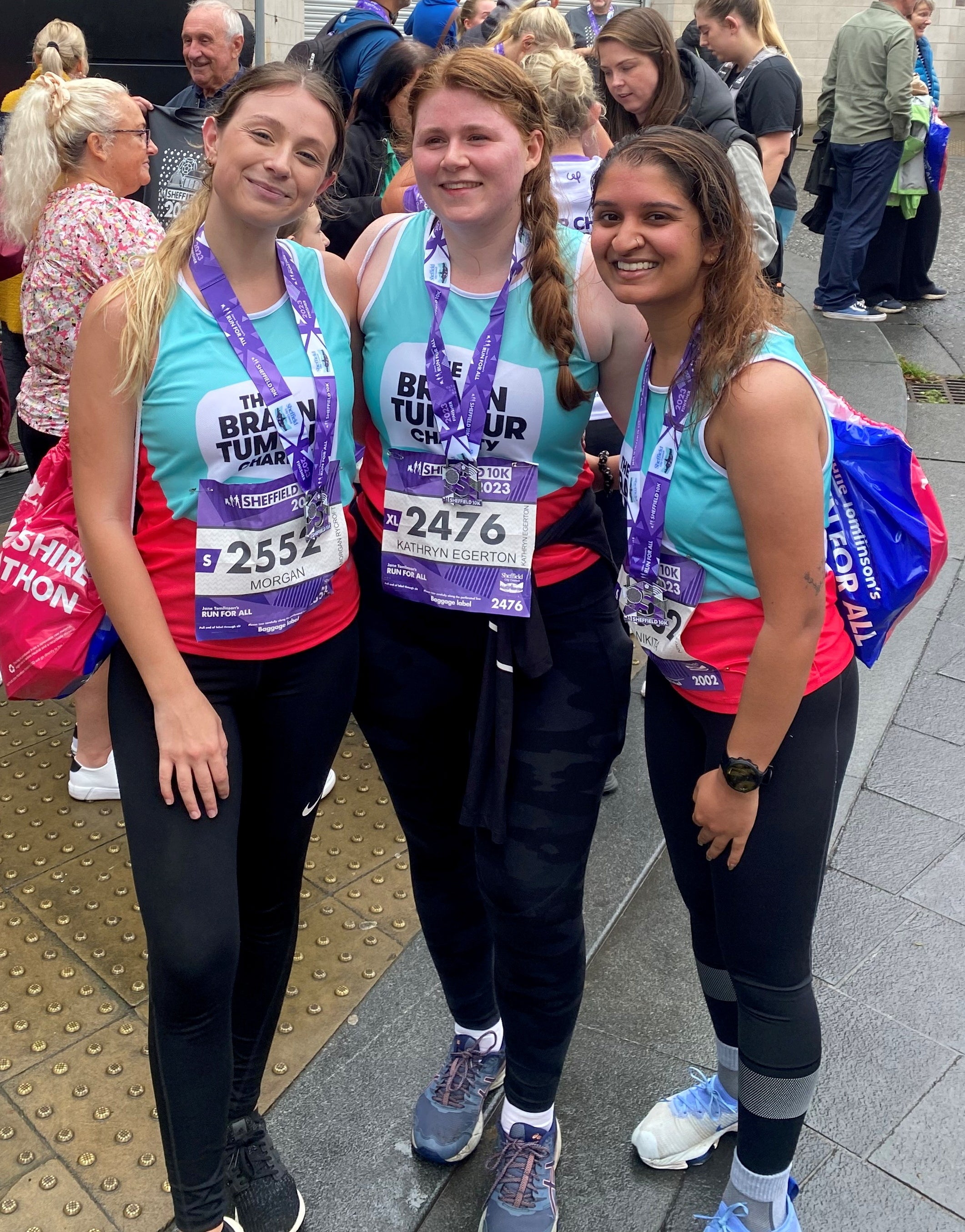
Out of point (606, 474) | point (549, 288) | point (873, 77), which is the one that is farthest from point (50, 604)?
point (873, 77)

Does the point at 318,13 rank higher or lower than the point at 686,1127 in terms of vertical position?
lower

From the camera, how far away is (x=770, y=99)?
582 cm

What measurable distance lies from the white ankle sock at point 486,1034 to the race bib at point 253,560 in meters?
1.04

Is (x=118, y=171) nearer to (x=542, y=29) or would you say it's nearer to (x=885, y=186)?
(x=542, y=29)

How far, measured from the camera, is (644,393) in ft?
6.14

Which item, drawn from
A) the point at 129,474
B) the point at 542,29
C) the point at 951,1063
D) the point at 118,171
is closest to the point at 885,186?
the point at 542,29

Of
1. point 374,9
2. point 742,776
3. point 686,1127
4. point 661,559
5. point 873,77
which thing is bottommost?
point 686,1127

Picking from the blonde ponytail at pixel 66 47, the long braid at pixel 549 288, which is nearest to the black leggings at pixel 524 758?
the long braid at pixel 549 288

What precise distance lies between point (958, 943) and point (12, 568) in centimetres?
230

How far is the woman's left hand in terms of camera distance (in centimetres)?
186

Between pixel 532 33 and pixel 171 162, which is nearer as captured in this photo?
pixel 532 33

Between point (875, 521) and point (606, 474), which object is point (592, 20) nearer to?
point (606, 474)

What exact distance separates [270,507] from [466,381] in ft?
1.25

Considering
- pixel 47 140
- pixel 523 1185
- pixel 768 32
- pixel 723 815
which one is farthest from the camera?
pixel 768 32
